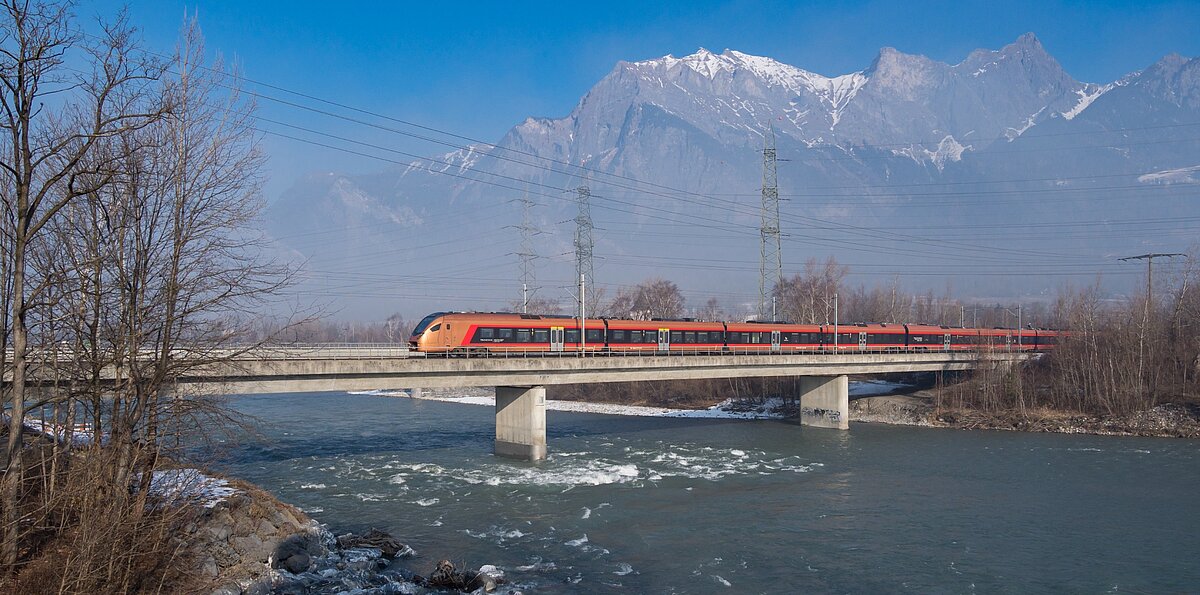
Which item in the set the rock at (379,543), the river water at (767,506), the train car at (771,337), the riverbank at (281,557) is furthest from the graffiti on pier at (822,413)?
the riverbank at (281,557)

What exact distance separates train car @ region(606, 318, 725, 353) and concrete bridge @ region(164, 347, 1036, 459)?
14.2 ft

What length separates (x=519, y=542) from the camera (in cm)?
2741

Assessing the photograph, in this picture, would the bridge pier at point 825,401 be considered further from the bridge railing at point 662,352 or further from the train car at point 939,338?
the train car at point 939,338

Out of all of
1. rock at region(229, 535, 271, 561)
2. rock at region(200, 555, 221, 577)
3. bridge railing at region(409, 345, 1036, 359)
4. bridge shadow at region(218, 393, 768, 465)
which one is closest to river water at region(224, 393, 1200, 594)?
bridge shadow at region(218, 393, 768, 465)

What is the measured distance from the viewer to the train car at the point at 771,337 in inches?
2485

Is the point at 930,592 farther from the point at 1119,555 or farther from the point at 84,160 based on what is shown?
the point at 84,160

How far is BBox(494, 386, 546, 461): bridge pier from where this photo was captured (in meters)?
44.2

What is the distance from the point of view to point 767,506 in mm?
33688

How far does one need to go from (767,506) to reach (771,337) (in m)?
32.8

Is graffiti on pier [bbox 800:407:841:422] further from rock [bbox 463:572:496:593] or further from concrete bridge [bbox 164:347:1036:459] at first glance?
rock [bbox 463:572:496:593]

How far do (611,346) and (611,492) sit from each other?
20.7m

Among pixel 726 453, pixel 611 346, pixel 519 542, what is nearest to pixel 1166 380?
pixel 726 453

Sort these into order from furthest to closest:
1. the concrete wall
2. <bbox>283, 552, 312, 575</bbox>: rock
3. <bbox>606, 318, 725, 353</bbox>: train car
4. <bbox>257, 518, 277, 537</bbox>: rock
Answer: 1. <bbox>606, 318, 725, 353</bbox>: train car
2. the concrete wall
3. <bbox>257, 518, 277, 537</bbox>: rock
4. <bbox>283, 552, 312, 575</bbox>: rock

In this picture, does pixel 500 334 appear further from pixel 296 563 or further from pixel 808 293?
pixel 808 293
